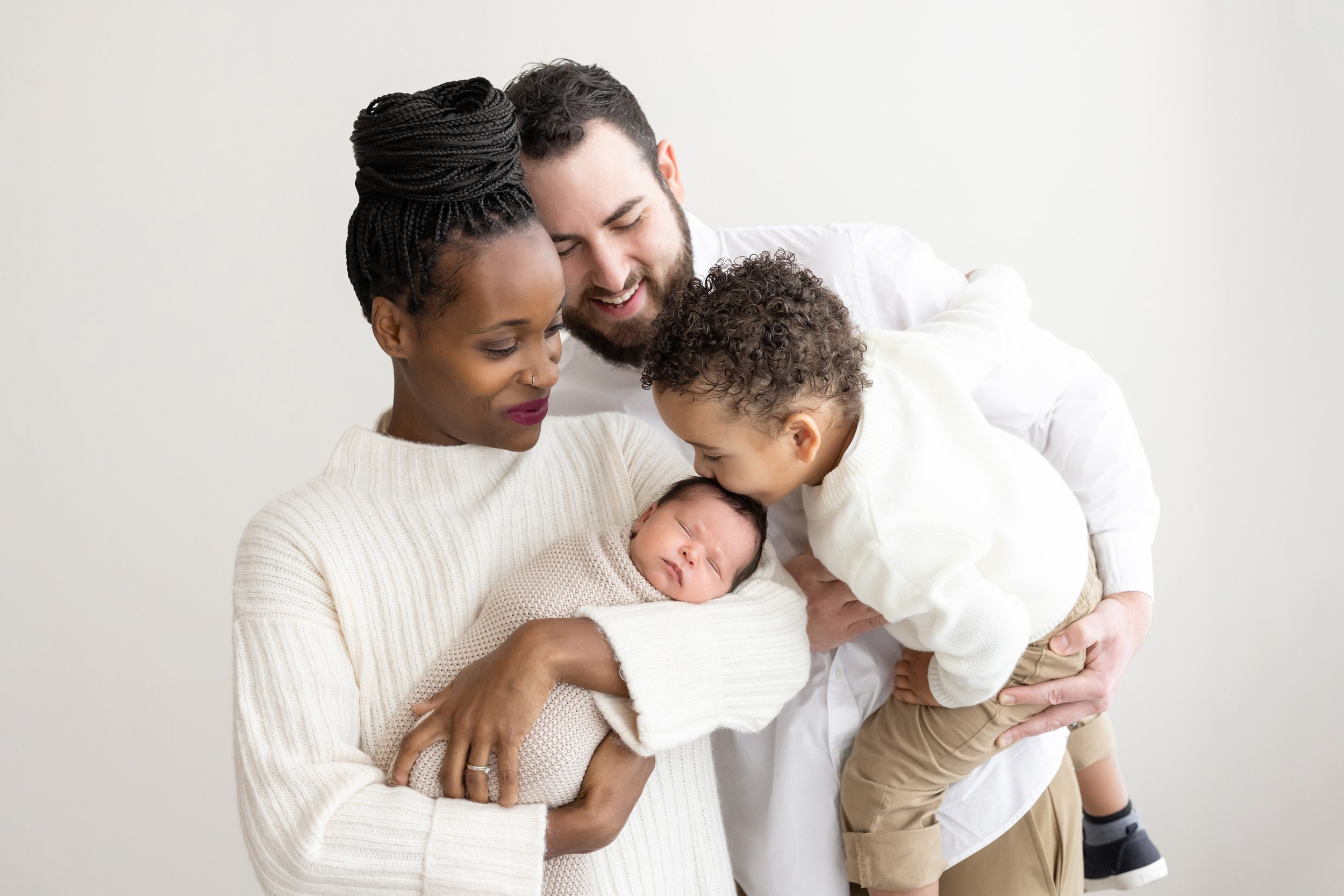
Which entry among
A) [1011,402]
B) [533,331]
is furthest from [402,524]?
[1011,402]

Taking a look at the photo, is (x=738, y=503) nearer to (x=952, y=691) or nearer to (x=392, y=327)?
(x=952, y=691)

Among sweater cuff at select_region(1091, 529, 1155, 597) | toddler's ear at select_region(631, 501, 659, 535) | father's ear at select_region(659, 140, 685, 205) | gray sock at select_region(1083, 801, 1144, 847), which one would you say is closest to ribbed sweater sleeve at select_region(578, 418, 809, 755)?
toddler's ear at select_region(631, 501, 659, 535)

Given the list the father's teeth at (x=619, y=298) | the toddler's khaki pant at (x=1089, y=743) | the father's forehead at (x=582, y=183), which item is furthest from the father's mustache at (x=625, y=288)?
the toddler's khaki pant at (x=1089, y=743)

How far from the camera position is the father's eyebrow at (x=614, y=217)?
1720 mm

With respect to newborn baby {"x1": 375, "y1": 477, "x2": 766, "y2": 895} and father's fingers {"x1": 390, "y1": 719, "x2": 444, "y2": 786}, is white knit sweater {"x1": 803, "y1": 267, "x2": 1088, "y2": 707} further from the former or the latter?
father's fingers {"x1": 390, "y1": 719, "x2": 444, "y2": 786}

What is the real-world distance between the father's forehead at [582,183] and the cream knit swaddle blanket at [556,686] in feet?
1.77

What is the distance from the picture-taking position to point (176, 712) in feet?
9.09

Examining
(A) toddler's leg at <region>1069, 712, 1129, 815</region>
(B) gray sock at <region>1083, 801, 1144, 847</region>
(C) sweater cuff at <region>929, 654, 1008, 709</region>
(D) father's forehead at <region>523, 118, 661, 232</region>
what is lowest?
(B) gray sock at <region>1083, 801, 1144, 847</region>

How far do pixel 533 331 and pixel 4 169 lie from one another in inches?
69.1

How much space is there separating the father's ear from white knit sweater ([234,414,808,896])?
519 mm

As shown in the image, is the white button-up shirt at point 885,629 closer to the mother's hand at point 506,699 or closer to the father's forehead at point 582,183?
the father's forehead at point 582,183

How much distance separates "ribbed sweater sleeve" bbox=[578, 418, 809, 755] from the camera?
132 centimetres

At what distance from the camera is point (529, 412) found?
1489mm

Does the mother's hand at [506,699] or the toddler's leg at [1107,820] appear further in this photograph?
the toddler's leg at [1107,820]
